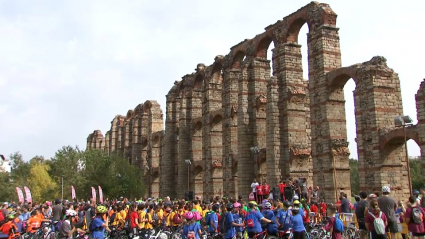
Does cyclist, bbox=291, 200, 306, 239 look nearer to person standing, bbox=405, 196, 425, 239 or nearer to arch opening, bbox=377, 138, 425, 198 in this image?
person standing, bbox=405, 196, 425, 239

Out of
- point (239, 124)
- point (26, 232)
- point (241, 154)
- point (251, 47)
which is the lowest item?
point (26, 232)

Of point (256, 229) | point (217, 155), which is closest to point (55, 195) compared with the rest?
point (217, 155)

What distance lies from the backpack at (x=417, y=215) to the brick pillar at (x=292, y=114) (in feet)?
46.9

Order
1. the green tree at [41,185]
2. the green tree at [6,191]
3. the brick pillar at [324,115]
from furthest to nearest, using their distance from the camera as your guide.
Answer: the green tree at [6,191], the green tree at [41,185], the brick pillar at [324,115]

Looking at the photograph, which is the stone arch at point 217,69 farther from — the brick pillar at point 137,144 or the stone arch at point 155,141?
the brick pillar at point 137,144

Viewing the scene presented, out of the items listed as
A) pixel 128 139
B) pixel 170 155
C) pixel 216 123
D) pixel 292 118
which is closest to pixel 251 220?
pixel 292 118

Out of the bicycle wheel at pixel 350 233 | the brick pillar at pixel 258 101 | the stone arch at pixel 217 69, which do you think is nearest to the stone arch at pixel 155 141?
the stone arch at pixel 217 69

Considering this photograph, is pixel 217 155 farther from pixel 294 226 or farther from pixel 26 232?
pixel 294 226

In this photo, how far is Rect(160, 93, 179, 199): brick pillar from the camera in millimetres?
40106

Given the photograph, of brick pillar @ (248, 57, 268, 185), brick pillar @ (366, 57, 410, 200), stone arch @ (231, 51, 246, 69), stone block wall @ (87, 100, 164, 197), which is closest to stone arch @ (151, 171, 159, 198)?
stone block wall @ (87, 100, 164, 197)

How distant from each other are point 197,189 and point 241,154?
9.70m

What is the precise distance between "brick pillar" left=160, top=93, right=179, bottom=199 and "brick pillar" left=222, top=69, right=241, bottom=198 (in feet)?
36.7

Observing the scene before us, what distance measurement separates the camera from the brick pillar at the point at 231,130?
29.9 meters

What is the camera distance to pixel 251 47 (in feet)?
98.7
